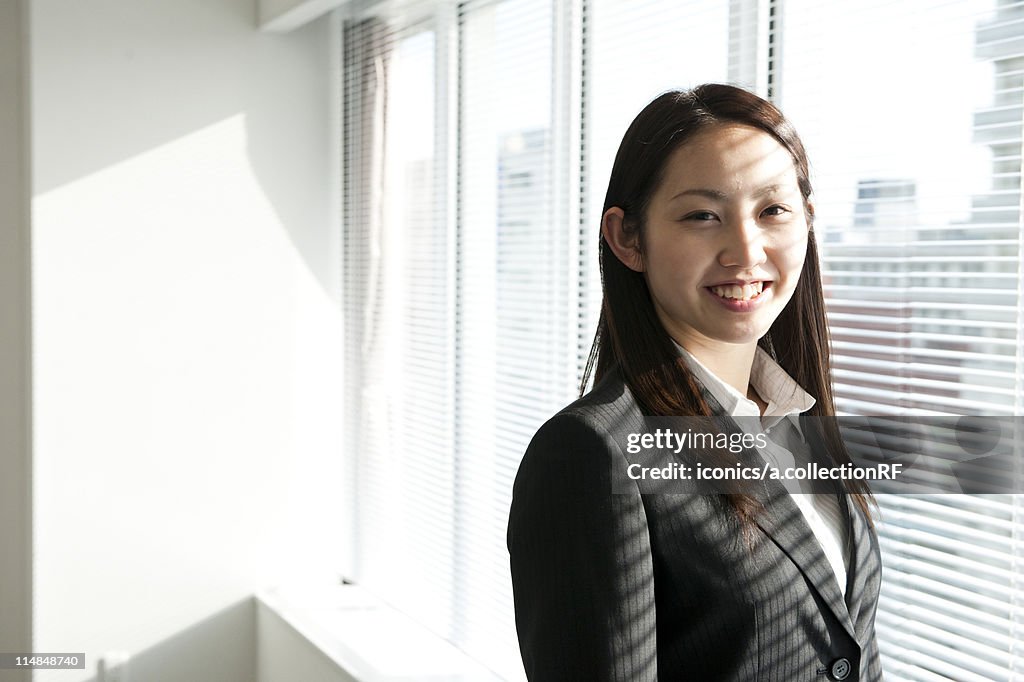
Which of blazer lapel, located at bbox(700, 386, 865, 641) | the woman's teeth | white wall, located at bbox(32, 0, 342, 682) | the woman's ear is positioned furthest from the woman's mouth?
white wall, located at bbox(32, 0, 342, 682)

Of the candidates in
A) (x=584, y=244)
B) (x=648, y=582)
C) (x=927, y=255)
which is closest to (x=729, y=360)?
(x=648, y=582)

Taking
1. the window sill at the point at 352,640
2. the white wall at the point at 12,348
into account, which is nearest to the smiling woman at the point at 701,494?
the window sill at the point at 352,640

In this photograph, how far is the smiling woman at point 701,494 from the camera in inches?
41.4

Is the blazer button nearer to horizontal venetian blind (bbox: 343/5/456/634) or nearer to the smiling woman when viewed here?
the smiling woman

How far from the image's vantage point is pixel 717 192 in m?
1.15

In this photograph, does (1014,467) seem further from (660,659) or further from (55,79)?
(55,79)

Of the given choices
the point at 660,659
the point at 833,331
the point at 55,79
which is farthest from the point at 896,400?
the point at 55,79

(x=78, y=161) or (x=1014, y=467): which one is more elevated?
(x=78, y=161)

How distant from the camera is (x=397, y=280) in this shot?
3.07 metres

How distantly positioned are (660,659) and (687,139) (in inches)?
24.6

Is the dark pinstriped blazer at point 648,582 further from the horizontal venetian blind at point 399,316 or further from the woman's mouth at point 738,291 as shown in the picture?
the horizontal venetian blind at point 399,316

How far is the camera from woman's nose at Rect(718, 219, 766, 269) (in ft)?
3.75

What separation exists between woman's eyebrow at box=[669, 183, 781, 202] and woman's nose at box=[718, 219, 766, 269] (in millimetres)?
33

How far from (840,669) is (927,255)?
2.35ft
